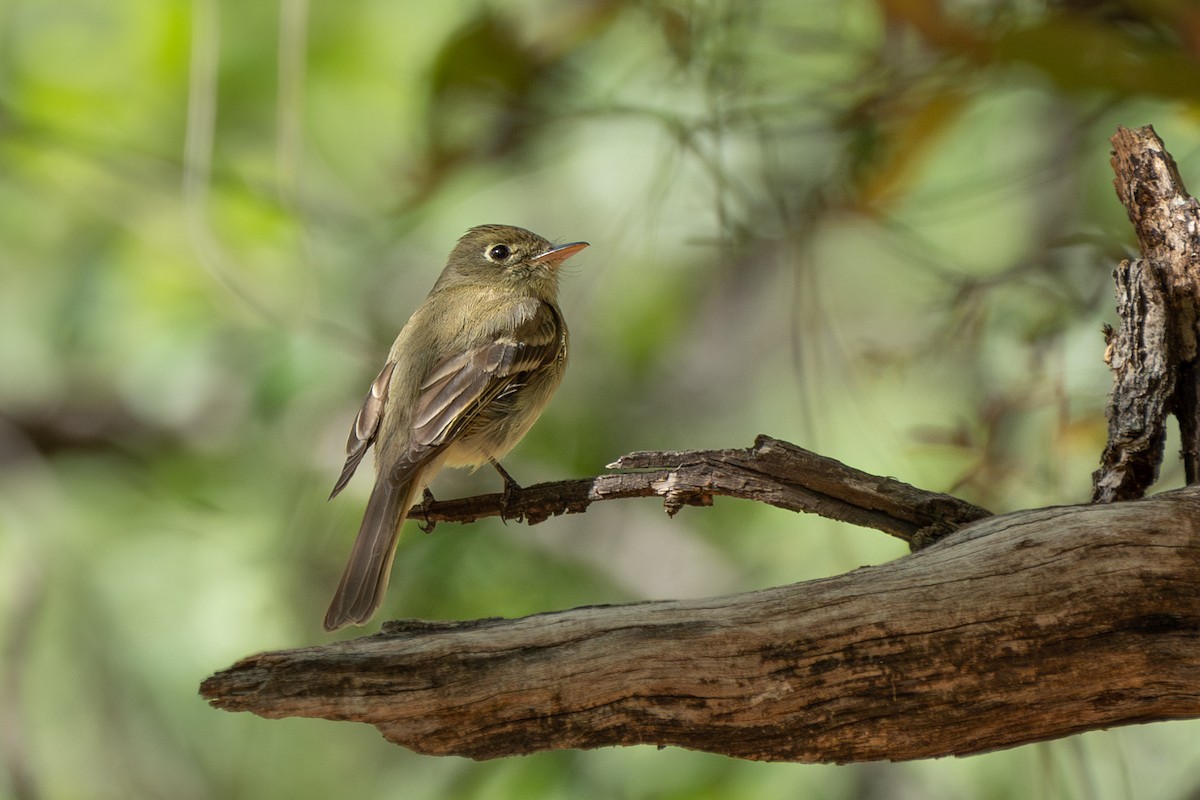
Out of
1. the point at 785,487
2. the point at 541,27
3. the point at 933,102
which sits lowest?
the point at 785,487

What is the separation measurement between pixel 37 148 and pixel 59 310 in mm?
692

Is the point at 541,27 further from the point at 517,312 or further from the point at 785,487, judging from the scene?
the point at 785,487

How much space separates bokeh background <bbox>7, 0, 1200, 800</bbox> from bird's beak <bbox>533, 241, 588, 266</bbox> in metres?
0.84

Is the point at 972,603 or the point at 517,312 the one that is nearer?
the point at 972,603

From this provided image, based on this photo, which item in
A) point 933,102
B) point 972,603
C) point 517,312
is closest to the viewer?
point 972,603

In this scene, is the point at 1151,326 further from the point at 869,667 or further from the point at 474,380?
the point at 474,380

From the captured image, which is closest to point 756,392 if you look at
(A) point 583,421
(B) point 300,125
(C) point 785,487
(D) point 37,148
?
(A) point 583,421

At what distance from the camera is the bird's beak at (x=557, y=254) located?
4.14m

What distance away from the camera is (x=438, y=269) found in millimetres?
5379

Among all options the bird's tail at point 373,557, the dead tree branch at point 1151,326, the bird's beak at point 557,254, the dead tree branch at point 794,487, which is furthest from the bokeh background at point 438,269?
the dead tree branch at point 794,487

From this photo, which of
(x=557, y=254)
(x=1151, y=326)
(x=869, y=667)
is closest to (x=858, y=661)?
(x=869, y=667)

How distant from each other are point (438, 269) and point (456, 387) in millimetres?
1843

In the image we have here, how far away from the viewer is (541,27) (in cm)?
541

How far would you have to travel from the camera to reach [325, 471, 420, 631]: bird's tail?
307 centimetres
